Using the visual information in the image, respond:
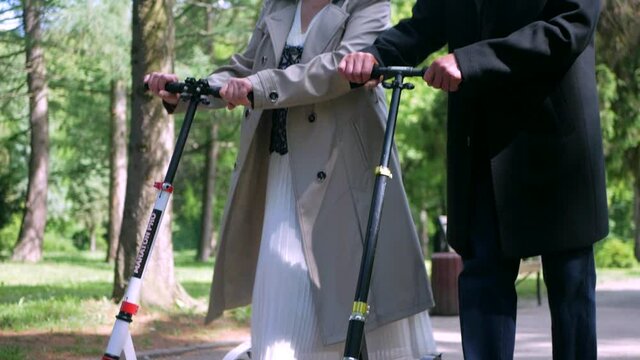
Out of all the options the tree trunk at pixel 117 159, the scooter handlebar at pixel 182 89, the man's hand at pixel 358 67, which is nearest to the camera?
the man's hand at pixel 358 67

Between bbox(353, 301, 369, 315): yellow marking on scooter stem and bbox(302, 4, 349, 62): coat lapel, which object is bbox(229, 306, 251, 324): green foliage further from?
bbox(353, 301, 369, 315): yellow marking on scooter stem

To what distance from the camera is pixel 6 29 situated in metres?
15.4

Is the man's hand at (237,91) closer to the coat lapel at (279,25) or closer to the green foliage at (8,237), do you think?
the coat lapel at (279,25)

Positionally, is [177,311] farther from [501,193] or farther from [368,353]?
[501,193]

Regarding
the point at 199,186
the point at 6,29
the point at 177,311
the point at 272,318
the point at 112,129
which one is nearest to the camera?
the point at 272,318

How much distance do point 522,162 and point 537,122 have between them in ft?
0.48

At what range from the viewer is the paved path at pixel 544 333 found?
25.1 ft

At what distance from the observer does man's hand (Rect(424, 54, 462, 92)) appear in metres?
3.47

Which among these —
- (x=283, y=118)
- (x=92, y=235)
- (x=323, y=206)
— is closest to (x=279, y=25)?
(x=283, y=118)

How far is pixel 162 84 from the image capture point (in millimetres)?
4266

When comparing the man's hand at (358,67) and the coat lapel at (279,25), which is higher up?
the coat lapel at (279,25)

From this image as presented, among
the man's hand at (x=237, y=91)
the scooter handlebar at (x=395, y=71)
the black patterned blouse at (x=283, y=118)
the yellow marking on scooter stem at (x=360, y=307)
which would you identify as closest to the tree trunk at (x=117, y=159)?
the black patterned blouse at (x=283, y=118)

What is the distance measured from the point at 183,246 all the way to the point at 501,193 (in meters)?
69.7

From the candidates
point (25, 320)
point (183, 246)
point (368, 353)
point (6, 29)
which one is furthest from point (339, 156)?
point (183, 246)
